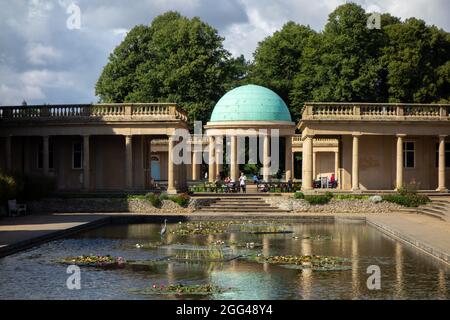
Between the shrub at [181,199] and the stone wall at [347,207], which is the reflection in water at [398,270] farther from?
the shrub at [181,199]

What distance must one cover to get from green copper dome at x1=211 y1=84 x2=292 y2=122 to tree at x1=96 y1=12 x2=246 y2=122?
29.5 ft

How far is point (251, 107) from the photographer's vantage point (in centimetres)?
5891

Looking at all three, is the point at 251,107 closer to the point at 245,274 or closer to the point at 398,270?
the point at 398,270

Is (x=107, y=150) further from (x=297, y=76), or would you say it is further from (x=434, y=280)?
(x=434, y=280)

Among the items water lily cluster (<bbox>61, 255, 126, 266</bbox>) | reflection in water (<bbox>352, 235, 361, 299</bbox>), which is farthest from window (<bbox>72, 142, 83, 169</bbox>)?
water lily cluster (<bbox>61, 255, 126, 266</bbox>)

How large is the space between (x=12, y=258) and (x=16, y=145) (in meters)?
27.7

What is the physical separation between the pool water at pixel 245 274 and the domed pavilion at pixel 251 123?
90.6 ft

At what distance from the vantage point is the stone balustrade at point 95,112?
47.6 meters

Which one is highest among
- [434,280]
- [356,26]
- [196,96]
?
[356,26]

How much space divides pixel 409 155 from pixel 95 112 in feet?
62.9

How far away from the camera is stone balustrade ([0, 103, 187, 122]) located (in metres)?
47.6
